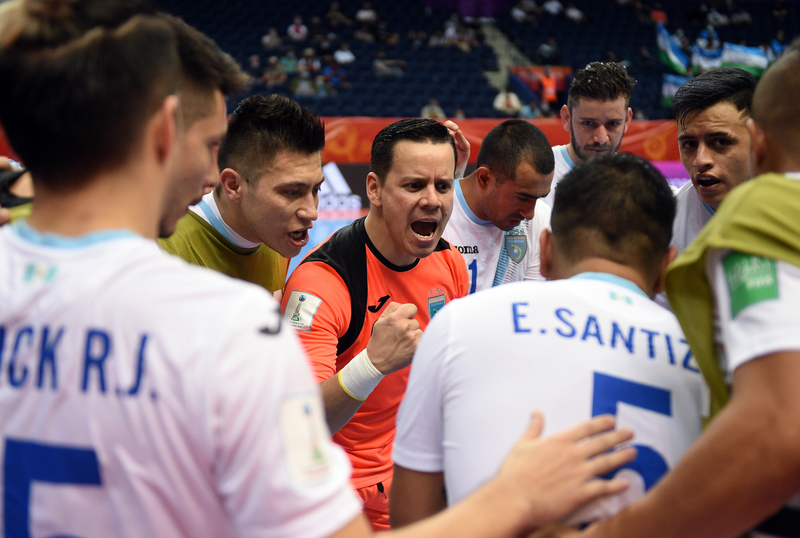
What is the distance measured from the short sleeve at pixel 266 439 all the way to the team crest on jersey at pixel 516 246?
3412 millimetres

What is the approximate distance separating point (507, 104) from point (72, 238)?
54.2 ft

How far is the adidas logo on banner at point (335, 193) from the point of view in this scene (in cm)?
1043

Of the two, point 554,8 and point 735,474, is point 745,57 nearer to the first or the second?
point 554,8

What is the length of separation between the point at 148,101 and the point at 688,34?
73.4 feet

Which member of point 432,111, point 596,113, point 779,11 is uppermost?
point 779,11

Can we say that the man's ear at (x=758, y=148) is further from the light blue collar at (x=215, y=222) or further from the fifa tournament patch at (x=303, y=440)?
the light blue collar at (x=215, y=222)

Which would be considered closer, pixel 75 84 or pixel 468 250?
pixel 75 84

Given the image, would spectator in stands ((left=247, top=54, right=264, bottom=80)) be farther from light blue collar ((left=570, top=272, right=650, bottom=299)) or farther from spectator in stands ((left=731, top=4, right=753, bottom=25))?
light blue collar ((left=570, top=272, right=650, bottom=299))

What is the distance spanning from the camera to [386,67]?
17828mm

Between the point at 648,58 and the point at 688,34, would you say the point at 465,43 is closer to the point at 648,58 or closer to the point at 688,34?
the point at 648,58

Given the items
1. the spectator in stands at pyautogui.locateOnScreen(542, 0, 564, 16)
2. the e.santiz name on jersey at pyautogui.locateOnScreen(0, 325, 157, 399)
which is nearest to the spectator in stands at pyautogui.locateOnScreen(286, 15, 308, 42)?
the spectator in stands at pyautogui.locateOnScreen(542, 0, 564, 16)

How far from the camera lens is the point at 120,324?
0.96m

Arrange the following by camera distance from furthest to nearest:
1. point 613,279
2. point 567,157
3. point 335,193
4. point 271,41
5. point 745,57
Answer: point 271,41
point 745,57
point 335,193
point 567,157
point 613,279

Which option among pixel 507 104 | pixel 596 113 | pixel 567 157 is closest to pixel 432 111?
pixel 507 104
